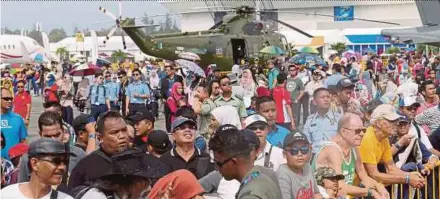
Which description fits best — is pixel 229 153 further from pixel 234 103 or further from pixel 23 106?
pixel 23 106

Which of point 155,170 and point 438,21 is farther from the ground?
point 438,21

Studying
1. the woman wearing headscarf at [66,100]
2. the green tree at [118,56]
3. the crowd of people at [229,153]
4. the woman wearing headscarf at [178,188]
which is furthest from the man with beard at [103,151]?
the green tree at [118,56]

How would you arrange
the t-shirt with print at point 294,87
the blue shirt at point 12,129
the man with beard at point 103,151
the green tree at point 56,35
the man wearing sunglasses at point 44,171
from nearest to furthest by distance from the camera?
the man wearing sunglasses at point 44,171, the man with beard at point 103,151, the blue shirt at point 12,129, the t-shirt with print at point 294,87, the green tree at point 56,35

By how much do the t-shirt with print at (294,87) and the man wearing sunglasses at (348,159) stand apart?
956cm

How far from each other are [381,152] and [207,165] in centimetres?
164

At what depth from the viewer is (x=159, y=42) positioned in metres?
Answer: 30.8

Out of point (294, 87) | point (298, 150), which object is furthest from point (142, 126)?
point (294, 87)

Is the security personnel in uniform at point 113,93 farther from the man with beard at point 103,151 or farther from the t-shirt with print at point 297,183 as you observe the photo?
the t-shirt with print at point 297,183

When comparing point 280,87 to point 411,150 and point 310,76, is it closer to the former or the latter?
point 310,76

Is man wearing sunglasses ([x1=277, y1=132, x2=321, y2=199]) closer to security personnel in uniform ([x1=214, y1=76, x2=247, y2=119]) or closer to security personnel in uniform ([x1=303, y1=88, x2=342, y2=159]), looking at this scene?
security personnel in uniform ([x1=303, y1=88, x2=342, y2=159])

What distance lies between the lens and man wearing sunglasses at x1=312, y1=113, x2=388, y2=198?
6.75m

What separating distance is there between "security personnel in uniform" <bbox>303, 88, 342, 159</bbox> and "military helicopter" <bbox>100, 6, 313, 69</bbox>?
21.3m

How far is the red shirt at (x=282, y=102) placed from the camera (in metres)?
14.5

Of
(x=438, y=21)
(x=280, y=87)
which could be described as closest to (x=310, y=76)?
(x=280, y=87)
